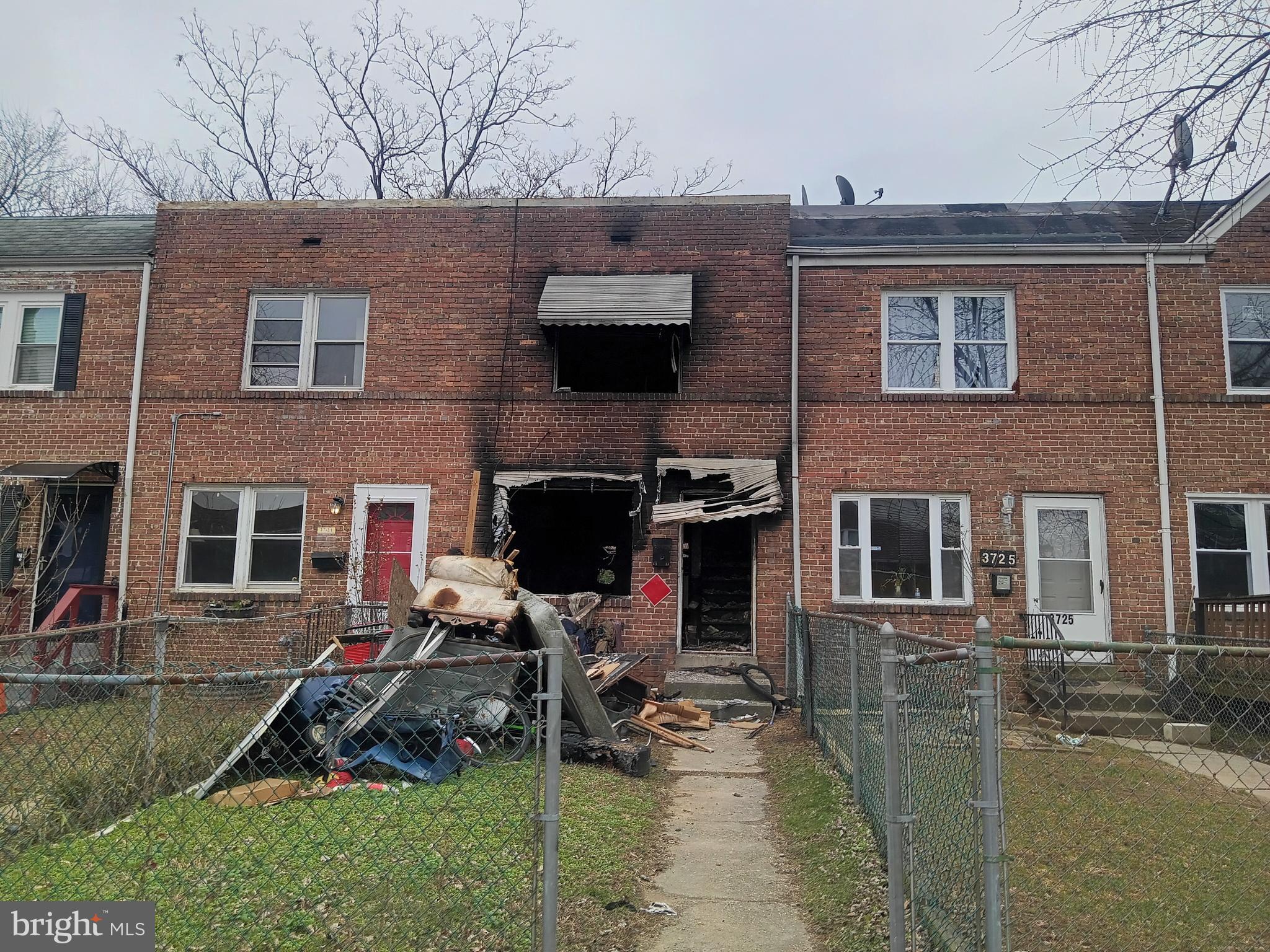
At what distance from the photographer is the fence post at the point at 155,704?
18.9 ft

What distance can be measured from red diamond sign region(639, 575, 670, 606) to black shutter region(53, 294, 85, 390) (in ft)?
29.1

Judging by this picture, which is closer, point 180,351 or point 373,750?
point 373,750

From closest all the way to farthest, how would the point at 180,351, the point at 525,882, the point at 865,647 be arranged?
the point at 525,882, the point at 865,647, the point at 180,351

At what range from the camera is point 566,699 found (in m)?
8.06

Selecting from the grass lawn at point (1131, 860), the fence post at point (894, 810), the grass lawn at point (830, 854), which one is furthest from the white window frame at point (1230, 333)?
the fence post at point (894, 810)

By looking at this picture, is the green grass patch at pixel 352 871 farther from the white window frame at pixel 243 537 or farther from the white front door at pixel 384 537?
the white window frame at pixel 243 537

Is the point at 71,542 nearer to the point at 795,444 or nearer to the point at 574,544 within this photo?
the point at 574,544

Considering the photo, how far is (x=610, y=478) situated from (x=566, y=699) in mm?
4582

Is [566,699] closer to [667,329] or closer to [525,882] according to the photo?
[525,882]

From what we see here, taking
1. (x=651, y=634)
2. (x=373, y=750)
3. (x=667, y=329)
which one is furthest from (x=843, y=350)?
(x=373, y=750)

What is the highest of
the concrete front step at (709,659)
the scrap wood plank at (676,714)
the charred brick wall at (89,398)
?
the charred brick wall at (89,398)

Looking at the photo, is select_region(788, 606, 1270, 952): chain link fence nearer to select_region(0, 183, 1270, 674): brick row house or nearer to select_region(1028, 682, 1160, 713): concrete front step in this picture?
select_region(1028, 682, 1160, 713): concrete front step

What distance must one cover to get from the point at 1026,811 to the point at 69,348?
44.5ft

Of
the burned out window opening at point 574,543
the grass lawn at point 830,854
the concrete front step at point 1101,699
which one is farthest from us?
the burned out window opening at point 574,543
